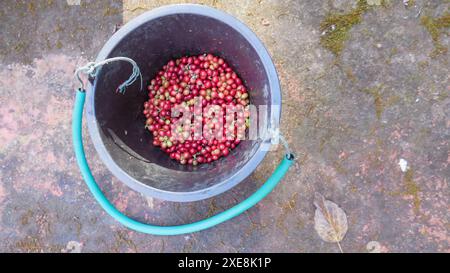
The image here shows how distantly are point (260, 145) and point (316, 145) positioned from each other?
754 mm

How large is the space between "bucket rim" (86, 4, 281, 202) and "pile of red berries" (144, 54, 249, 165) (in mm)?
445

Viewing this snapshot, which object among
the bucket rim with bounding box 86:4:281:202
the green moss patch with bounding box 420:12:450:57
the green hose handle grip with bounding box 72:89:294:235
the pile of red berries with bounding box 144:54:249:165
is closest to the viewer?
the bucket rim with bounding box 86:4:281:202

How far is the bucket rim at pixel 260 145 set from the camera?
180 cm

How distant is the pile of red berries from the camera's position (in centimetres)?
229

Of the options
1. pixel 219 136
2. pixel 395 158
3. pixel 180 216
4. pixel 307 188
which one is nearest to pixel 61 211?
pixel 180 216

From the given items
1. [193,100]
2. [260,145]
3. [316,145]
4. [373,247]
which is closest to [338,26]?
[316,145]

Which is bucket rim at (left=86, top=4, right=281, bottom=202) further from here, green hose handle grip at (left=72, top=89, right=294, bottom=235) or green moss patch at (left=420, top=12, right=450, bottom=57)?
green moss patch at (left=420, top=12, right=450, bottom=57)

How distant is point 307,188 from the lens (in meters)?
2.48

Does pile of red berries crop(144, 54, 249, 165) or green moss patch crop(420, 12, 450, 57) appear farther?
green moss patch crop(420, 12, 450, 57)

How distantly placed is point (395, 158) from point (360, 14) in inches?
32.9

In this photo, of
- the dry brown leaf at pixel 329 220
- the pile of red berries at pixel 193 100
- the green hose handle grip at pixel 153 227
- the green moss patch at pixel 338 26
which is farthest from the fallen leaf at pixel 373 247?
the green moss patch at pixel 338 26

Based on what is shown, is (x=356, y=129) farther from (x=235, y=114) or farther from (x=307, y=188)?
(x=235, y=114)

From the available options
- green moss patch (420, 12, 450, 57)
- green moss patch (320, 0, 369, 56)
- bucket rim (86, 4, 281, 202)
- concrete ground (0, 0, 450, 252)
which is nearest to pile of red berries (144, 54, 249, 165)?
concrete ground (0, 0, 450, 252)

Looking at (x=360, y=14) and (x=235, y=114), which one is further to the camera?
(x=360, y=14)
